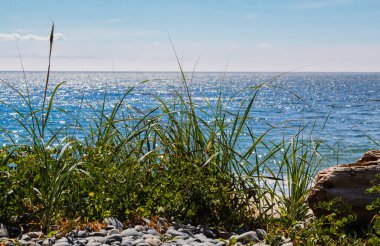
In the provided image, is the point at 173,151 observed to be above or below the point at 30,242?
above

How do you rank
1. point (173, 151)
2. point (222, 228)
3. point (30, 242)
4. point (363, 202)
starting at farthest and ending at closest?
point (173, 151), point (363, 202), point (222, 228), point (30, 242)

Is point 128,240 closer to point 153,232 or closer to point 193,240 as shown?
point 153,232

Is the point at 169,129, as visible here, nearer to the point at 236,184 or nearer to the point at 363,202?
the point at 236,184

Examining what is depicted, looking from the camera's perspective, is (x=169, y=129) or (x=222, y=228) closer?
(x=222, y=228)

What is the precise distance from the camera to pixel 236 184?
4.50m

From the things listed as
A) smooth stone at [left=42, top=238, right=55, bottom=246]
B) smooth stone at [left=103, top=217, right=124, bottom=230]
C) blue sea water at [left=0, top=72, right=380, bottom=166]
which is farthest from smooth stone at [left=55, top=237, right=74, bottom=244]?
blue sea water at [left=0, top=72, right=380, bottom=166]

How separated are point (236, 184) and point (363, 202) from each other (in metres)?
1.09

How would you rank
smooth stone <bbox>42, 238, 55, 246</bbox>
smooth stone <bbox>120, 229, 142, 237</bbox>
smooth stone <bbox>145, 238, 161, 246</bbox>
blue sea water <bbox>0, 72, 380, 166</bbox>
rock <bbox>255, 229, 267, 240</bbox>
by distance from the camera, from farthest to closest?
blue sea water <bbox>0, 72, 380, 166</bbox>, rock <bbox>255, 229, 267, 240</bbox>, smooth stone <bbox>120, 229, 142, 237</bbox>, smooth stone <bbox>145, 238, 161, 246</bbox>, smooth stone <bbox>42, 238, 55, 246</bbox>

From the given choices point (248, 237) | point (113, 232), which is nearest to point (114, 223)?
point (113, 232)

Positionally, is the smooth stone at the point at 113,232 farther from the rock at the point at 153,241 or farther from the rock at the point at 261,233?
the rock at the point at 261,233

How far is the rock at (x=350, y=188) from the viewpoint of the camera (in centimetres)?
442

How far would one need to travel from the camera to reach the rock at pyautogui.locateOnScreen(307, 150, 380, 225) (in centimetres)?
442

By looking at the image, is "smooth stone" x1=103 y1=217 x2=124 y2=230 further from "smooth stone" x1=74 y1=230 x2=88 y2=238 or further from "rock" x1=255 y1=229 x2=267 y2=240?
"rock" x1=255 y1=229 x2=267 y2=240

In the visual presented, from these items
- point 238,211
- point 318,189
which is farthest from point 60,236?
point 318,189
